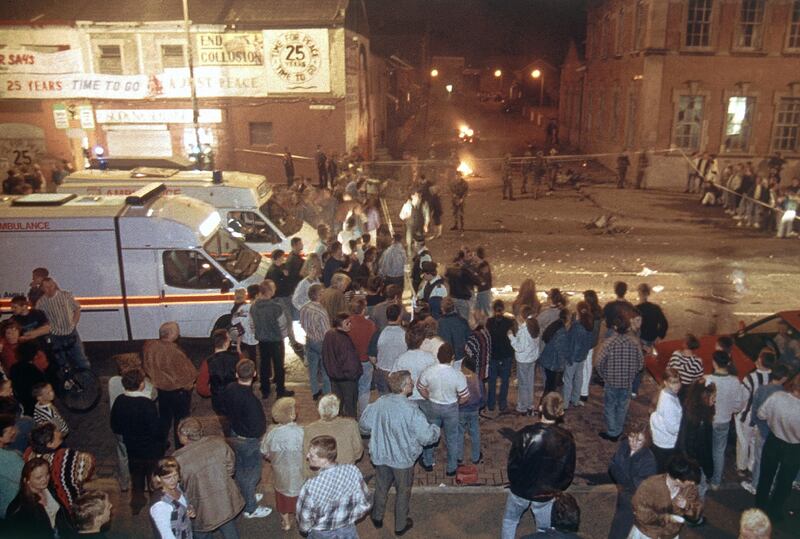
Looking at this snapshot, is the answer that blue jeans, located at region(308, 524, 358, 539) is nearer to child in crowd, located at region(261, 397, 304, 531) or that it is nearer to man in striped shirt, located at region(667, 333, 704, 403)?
child in crowd, located at region(261, 397, 304, 531)

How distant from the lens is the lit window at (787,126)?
89.9ft

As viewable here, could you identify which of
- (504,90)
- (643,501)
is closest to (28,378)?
(643,501)

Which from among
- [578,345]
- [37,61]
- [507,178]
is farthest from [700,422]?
[37,61]

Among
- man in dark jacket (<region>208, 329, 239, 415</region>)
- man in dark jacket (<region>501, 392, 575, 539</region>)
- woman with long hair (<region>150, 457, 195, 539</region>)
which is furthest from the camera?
man in dark jacket (<region>208, 329, 239, 415</region>)

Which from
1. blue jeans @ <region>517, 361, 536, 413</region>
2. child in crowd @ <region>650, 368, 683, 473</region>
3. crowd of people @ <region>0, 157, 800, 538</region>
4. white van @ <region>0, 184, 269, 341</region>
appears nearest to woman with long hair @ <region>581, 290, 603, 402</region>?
crowd of people @ <region>0, 157, 800, 538</region>

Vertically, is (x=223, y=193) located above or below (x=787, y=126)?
below

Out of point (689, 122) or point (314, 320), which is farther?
point (689, 122)

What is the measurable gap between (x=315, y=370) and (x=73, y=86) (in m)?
22.8

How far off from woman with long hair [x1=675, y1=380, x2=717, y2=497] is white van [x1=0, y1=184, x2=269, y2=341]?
7135mm

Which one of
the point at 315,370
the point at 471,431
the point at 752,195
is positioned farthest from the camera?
the point at 752,195

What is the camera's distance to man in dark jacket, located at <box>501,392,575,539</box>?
5.68m

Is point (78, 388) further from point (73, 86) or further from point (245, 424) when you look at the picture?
point (73, 86)

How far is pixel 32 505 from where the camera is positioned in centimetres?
537

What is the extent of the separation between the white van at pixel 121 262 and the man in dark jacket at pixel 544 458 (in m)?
6.48
